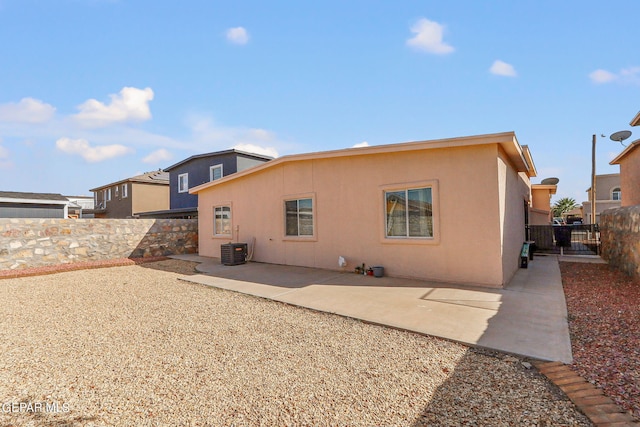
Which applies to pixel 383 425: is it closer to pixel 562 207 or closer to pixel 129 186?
pixel 129 186

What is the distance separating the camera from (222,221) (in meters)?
13.2

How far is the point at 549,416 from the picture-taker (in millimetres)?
2340

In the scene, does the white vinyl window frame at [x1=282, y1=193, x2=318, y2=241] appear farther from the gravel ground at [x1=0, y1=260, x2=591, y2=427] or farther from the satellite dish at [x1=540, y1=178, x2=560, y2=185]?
the satellite dish at [x1=540, y1=178, x2=560, y2=185]

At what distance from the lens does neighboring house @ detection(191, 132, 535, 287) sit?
6652 mm

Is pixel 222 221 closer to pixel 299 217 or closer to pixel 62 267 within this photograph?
pixel 299 217

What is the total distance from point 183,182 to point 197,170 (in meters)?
1.90

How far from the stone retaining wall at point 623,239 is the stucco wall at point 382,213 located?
2562mm

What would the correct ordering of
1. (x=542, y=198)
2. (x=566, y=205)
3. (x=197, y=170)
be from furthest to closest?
(x=566, y=205) < (x=197, y=170) < (x=542, y=198)

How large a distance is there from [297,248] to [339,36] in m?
6.56

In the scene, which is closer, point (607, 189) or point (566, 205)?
point (607, 189)

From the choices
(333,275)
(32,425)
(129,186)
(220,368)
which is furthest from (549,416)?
(129,186)

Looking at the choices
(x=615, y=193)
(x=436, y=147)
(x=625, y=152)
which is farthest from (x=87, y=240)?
(x=615, y=193)

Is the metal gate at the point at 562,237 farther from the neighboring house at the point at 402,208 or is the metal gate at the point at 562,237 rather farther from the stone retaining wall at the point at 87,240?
the stone retaining wall at the point at 87,240

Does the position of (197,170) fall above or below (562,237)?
above
